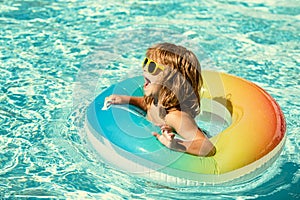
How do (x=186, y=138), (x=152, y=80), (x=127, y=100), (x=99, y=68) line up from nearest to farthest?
(x=186, y=138)
(x=152, y=80)
(x=127, y=100)
(x=99, y=68)

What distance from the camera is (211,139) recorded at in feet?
14.1

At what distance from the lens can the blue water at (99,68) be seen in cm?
437

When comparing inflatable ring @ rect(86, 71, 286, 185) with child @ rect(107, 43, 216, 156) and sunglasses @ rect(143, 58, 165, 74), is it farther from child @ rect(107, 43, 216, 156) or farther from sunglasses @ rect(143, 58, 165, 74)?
sunglasses @ rect(143, 58, 165, 74)

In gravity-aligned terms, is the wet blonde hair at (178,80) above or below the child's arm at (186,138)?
above

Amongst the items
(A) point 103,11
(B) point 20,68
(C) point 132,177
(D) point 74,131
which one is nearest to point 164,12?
(A) point 103,11

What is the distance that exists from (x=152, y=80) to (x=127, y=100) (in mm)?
353

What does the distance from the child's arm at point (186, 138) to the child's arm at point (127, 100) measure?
369 mm

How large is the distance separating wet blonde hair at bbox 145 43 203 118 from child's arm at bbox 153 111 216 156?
0.08 meters

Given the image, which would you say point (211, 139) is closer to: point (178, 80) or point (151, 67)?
point (178, 80)

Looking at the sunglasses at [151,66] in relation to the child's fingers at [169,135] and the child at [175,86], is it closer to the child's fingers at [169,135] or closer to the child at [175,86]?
the child at [175,86]

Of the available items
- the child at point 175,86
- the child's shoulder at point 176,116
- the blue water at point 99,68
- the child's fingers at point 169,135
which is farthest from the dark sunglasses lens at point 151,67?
the blue water at point 99,68

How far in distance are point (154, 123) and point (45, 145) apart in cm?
103

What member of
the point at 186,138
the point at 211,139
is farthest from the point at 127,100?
the point at 211,139

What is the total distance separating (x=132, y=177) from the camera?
4.38m
